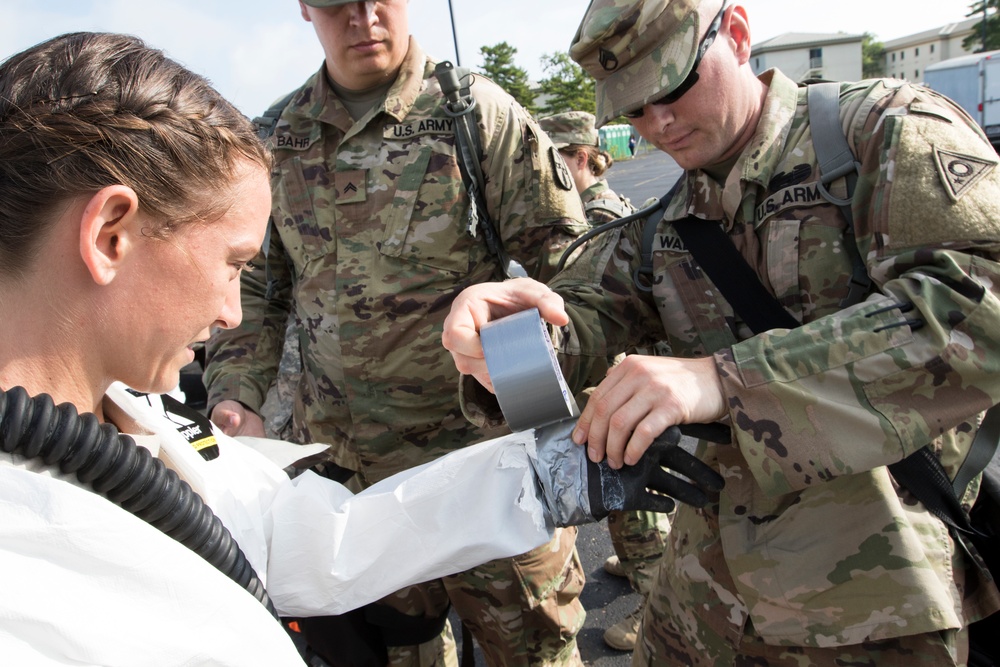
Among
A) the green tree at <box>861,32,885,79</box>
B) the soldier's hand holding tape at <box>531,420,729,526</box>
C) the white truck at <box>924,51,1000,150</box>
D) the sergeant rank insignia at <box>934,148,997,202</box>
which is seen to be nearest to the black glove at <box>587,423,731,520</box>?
the soldier's hand holding tape at <box>531,420,729,526</box>

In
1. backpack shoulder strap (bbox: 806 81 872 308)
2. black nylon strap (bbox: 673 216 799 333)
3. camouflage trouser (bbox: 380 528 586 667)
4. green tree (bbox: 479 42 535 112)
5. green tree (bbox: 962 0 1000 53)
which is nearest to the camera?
backpack shoulder strap (bbox: 806 81 872 308)

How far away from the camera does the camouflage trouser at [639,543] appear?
11.8 ft

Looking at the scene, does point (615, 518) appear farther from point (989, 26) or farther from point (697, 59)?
point (989, 26)

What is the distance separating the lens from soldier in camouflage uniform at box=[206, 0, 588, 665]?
108 inches

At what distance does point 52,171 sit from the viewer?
123 centimetres

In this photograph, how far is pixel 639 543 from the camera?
3.62 meters

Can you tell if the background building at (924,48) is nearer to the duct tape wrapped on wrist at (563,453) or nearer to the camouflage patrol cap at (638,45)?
the camouflage patrol cap at (638,45)

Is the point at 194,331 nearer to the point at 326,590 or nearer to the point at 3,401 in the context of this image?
the point at 3,401

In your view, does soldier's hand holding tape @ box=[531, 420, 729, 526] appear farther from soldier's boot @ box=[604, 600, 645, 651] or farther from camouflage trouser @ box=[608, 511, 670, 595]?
soldier's boot @ box=[604, 600, 645, 651]

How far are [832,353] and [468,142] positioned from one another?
1.67 meters

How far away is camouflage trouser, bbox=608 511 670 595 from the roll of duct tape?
7.01 ft

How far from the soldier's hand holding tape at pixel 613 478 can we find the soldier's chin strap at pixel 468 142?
1.17 metres

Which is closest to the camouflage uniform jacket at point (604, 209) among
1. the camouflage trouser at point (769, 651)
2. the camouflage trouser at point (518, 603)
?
the camouflage trouser at point (518, 603)

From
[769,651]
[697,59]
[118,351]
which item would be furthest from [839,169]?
[118,351]
